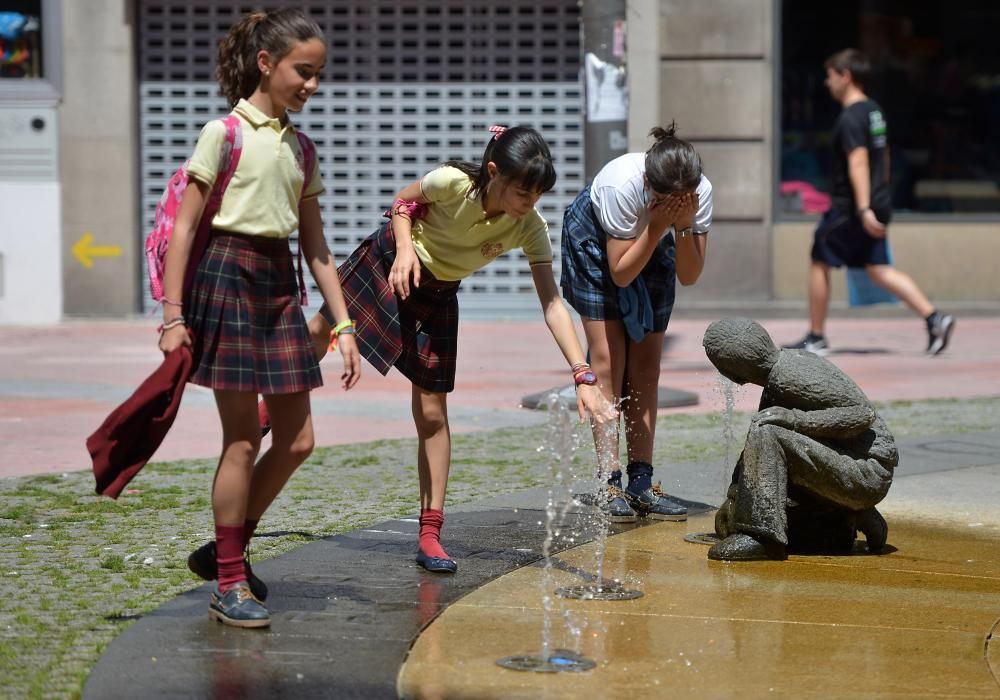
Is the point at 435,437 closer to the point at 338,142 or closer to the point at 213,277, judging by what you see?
the point at 213,277

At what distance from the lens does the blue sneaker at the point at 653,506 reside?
604cm

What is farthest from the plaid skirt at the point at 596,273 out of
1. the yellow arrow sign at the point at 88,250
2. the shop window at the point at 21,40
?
the shop window at the point at 21,40

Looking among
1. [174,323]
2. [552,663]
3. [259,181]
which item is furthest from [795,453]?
[174,323]

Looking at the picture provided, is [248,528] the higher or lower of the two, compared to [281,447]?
→ lower

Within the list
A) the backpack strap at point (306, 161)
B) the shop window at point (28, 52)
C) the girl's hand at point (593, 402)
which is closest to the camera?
the backpack strap at point (306, 161)

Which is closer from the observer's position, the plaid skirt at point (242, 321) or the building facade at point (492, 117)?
the plaid skirt at point (242, 321)

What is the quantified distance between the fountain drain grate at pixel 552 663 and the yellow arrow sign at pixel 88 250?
35.0ft

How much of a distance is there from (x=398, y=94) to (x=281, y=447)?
10428mm

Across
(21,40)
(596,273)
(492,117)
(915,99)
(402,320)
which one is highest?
(21,40)

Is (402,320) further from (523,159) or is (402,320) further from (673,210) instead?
(673,210)

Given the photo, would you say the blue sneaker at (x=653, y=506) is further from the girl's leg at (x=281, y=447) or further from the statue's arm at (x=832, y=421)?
the girl's leg at (x=281, y=447)

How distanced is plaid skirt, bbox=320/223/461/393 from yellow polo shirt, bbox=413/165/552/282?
0.27 ft

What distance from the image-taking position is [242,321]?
4402 mm

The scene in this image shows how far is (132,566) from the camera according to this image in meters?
5.21
